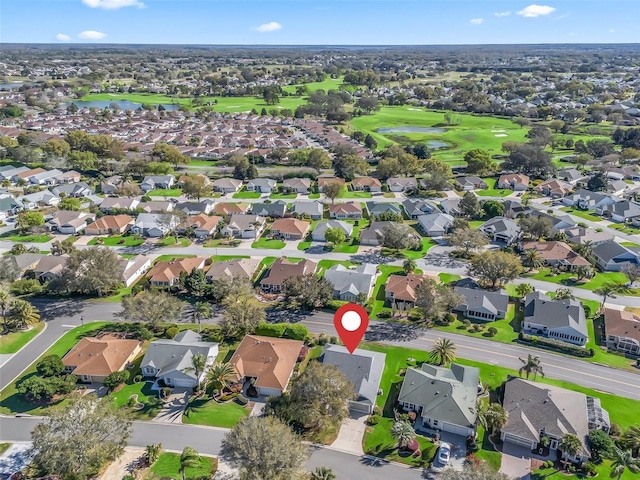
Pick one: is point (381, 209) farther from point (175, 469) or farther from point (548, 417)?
point (175, 469)

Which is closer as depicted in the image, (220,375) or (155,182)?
(220,375)

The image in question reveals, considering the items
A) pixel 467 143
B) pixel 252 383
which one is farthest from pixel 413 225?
pixel 467 143

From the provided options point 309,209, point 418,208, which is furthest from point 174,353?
point 418,208

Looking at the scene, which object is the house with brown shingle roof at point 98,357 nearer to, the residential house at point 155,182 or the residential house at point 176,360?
the residential house at point 176,360

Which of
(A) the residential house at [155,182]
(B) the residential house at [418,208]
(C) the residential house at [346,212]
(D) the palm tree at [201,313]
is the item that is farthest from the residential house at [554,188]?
(A) the residential house at [155,182]

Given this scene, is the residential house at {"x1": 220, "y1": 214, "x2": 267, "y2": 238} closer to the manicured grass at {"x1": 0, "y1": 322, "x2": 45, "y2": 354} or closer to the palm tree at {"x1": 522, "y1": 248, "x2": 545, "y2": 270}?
Result: the manicured grass at {"x1": 0, "y1": 322, "x2": 45, "y2": 354}

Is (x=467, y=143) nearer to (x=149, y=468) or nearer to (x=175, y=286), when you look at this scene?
(x=175, y=286)
